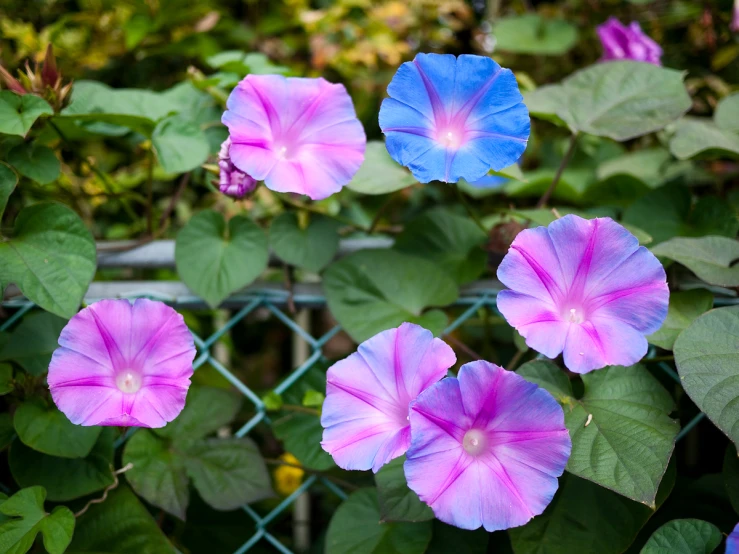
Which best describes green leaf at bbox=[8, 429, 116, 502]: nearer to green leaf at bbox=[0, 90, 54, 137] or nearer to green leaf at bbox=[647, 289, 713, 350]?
green leaf at bbox=[0, 90, 54, 137]

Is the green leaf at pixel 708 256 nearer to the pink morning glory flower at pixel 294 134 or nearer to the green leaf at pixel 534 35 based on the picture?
the pink morning glory flower at pixel 294 134

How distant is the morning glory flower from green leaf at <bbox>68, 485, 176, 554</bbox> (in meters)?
0.52

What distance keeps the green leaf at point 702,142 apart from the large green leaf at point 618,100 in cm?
5

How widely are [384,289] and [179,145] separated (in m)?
0.35

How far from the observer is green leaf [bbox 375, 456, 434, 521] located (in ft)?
2.29

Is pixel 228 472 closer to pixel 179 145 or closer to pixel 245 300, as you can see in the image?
pixel 245 300

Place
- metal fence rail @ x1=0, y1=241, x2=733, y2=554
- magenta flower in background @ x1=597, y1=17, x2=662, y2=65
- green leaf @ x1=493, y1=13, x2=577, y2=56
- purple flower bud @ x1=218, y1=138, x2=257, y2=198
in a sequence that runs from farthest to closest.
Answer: green leaf @ x1=493, y1=13, x2=577, y2=56
magenta flower in background @ x1=597, y1=17, x2=662, y2=65
metal fence rail @ x1=0, y1=241, x2=733, y2=554
purple flower bud @ x1=218, y1=138, x2=257, y2=198

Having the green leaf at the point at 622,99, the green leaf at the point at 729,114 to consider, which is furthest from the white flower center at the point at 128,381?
the green leaf at the point at 729,114

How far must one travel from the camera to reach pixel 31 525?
2.23ft

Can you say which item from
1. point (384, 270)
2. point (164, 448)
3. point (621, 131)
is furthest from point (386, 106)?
point (164, 448)

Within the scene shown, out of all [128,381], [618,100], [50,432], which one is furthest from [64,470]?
[618,100]

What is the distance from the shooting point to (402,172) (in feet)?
3.08

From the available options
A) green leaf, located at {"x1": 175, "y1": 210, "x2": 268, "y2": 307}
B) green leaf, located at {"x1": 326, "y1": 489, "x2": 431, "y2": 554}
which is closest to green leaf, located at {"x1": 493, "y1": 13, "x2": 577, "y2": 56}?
green leaf, located at {"x1": 175, "y1": 210, "x2": 268, "y2": 307}

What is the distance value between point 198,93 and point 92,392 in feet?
2.01
